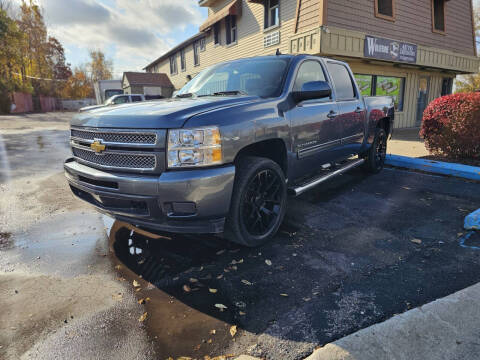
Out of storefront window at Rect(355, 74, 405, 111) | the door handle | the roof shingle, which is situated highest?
the roof shingle

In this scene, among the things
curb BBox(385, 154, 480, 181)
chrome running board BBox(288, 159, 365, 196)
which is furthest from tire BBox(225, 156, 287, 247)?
curb BBox(385, 154, 480, 181)

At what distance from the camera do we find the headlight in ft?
8.25

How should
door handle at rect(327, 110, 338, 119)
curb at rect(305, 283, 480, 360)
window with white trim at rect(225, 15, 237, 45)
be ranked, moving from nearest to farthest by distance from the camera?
1. curb at rect(305, 283, 480, 360)
2. door handle at rect(327, 110, 338, 119)
3. window with white trim at rect(225, 15, 237, 45)

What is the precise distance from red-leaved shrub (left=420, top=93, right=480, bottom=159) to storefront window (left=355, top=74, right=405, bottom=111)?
5.42m

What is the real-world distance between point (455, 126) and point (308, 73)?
456 cm

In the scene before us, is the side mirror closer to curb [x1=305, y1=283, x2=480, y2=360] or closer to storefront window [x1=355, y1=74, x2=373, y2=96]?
curb [x1=305, y1=283, x2=480, y2=360]

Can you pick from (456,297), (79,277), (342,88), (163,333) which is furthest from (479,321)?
(342,88)

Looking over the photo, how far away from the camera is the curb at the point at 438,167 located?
5734 mm

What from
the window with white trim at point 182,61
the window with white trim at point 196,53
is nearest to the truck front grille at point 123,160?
the window with white trim at point 196,53

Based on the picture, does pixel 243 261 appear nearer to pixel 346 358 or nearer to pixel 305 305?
pixel 305 305

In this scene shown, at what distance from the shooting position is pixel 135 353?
192 cm

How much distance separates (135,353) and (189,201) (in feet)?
3.62

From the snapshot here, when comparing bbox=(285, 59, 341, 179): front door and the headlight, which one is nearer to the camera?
the headlight

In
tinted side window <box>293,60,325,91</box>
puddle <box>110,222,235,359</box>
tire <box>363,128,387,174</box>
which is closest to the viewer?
puddle <box>110,222,235,359</box>
